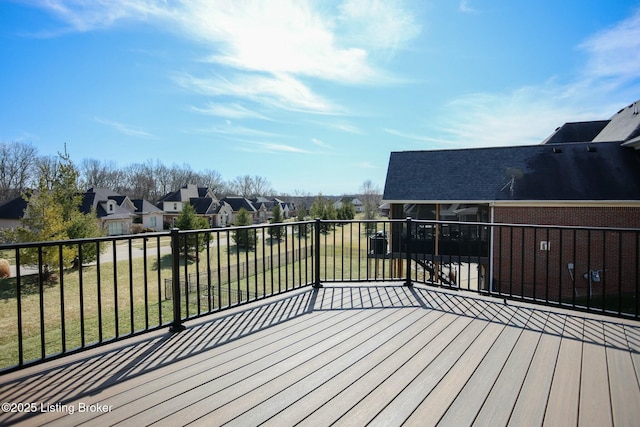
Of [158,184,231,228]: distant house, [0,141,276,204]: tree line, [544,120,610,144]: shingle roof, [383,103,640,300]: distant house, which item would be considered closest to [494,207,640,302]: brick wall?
[383,103,640,300]: distant house

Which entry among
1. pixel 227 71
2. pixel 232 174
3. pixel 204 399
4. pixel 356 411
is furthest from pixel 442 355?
pixel 232 174

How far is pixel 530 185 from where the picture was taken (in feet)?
40.8

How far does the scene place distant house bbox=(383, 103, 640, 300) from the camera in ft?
37.6

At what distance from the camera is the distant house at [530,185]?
1147 centimetres

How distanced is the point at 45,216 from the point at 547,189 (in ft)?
65.3

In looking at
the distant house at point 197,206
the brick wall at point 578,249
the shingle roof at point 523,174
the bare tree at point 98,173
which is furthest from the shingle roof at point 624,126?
the bare tree at point 98,173

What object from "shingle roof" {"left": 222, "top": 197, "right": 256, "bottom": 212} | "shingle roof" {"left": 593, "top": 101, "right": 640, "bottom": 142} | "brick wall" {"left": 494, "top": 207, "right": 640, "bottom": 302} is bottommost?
"brick wall" {"left": 494, "top": 207, "right": 640, "bottom": 302}

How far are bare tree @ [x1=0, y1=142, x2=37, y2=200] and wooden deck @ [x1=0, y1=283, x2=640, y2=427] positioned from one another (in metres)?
37.3

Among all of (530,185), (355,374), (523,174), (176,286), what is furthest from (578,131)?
(176,286)

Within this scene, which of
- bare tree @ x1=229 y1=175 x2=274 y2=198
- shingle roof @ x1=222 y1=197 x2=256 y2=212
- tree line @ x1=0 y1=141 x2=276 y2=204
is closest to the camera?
tree line @ x1=0 y1=141 x2=276 y2=204

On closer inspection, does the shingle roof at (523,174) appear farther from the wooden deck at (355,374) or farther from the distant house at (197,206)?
the distant house at (197,206)

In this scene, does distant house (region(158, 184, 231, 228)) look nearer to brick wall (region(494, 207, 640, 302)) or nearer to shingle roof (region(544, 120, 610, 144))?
brick wall (region(494, 207, 640, 302))

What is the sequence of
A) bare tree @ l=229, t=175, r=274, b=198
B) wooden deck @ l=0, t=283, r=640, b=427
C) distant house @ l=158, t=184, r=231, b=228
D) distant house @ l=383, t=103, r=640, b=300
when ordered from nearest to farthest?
wooden deck @ l=0, t=283, r=640, b=427, distant house @ l=383, t=103, r=640, b=300, distant house @ l=158, t=184, r=231, b=228, bare tree @ l=229, t=175, r=274, b=198

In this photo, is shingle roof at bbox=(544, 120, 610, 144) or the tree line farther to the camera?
the tree line
